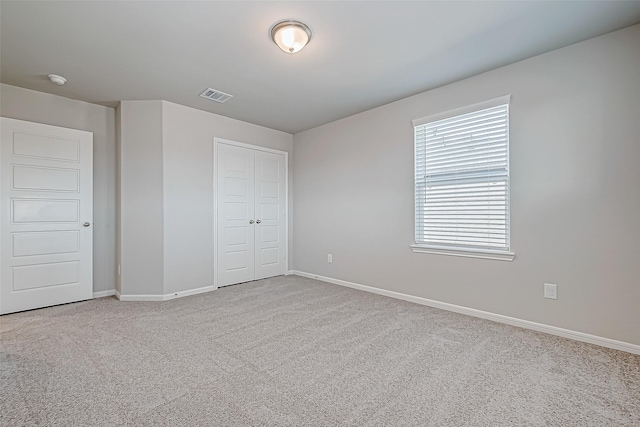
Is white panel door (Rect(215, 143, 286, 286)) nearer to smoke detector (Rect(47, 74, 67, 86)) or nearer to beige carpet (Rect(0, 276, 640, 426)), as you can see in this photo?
beige carpet (Rect(0, 276, 640, 426))

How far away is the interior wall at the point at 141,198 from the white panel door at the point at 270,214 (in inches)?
57.8

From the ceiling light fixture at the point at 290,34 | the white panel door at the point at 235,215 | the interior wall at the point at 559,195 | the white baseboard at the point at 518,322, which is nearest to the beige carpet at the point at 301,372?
the white baseboard at the point at 518,322

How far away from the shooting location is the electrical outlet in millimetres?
2590

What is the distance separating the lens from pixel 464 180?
314 centimetres

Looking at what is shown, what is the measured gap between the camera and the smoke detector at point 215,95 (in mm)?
3445

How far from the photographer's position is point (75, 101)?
3.69 m

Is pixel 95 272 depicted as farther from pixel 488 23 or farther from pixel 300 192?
pixel 488 23

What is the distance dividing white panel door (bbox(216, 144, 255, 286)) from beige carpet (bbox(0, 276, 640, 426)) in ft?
4.24

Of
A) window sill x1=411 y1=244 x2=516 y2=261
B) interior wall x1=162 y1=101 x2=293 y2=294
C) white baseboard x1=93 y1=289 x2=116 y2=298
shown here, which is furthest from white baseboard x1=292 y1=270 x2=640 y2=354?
white baseboard x1=93 y1=289 x2=116 y2=298

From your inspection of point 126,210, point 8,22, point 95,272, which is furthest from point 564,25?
point 95,272

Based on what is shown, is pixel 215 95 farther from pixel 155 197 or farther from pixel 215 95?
pixel 155 197

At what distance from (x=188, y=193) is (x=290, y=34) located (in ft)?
8.54

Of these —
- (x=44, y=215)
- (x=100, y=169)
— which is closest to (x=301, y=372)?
(x=44, y=215)

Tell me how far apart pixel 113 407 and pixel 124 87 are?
3.23m
